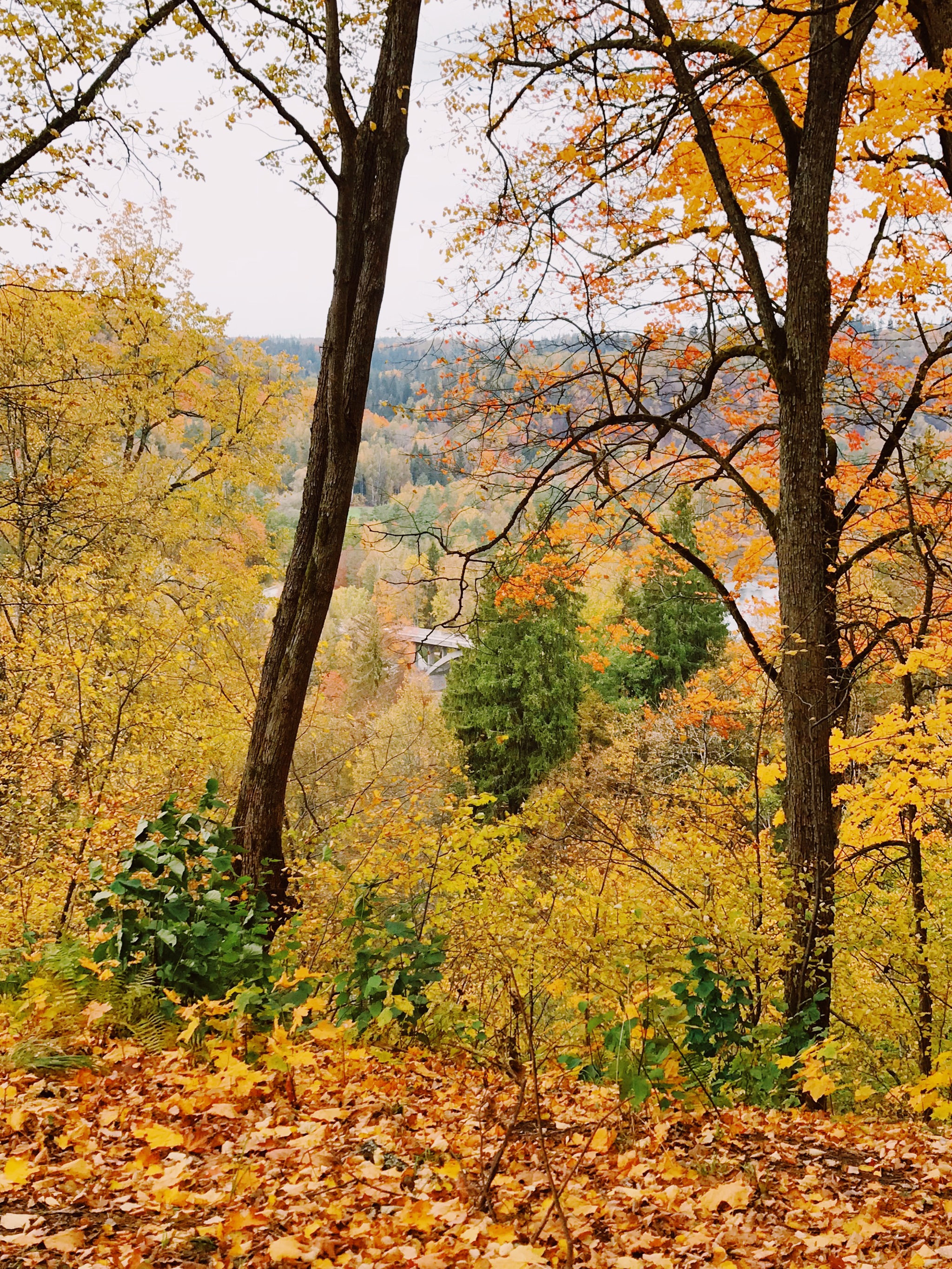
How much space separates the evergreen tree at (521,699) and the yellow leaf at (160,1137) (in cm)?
1847

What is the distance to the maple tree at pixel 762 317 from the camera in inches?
217

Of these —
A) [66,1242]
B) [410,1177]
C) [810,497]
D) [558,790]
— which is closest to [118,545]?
[558,790]

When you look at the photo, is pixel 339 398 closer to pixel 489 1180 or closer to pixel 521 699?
pixel 489 1180

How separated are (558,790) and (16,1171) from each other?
287 inches

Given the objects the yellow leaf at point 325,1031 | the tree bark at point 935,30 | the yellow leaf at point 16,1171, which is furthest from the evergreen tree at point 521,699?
the yellow leaf at point 16,1171

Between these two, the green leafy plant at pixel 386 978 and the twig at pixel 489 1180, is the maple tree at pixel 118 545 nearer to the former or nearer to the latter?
the green leafy plant at pixel 386 978

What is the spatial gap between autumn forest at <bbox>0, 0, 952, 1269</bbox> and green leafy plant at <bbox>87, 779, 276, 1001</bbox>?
1.0 inches

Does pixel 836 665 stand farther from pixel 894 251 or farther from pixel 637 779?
pixel 637 779

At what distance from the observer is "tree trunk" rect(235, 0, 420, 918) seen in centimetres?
568

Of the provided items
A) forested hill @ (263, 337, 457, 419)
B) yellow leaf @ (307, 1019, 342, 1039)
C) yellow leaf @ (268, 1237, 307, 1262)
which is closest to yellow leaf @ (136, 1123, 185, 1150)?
yellow leaf @ (268, 1237, 307, 1262)

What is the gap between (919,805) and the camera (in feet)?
16.6

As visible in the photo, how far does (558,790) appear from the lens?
9250mm

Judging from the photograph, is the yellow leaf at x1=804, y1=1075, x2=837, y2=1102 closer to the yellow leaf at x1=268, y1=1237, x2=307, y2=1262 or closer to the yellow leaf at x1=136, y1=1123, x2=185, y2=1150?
the yellow leaf at x1=268, y1=1237, x2=307, y2=1262

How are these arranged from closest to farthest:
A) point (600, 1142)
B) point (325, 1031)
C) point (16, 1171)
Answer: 1. point (16, 1171)
2. point (600, 1142)
3. point (325, 1031)
